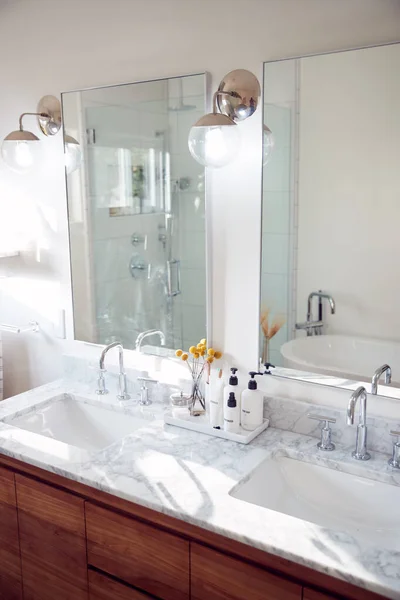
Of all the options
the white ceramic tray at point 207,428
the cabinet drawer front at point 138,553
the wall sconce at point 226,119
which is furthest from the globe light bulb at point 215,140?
the cabinet drawer front at point 138,553

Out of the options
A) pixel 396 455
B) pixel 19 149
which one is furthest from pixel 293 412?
pixel 19 149

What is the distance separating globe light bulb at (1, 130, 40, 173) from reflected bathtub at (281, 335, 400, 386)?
126 cm

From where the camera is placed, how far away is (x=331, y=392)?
1915 millimetres

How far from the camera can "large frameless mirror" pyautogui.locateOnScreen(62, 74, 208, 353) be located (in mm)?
2107

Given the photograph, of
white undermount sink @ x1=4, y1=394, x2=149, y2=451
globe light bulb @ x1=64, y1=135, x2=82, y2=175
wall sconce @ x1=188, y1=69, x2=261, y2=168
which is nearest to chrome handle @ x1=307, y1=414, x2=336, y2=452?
white undermount sink @ x1=4, y1=394, x2=149, y2=451

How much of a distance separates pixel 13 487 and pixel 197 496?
28.7 inches

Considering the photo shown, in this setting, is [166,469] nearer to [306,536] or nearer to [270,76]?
[306,536]

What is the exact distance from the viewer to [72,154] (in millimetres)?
2404

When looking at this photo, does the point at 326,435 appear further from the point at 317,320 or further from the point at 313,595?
the point at 313,595

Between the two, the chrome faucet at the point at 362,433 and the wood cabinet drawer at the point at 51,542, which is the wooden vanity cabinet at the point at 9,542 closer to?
the wood cabinet drawer at the point at 51,542

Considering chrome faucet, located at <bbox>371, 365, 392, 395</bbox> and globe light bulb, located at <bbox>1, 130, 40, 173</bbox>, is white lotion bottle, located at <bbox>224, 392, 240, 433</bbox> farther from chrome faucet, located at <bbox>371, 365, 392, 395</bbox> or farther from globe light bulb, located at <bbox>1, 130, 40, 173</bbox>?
globe light bulb, located at <bbox>1, 130, 40, 173</bbox>

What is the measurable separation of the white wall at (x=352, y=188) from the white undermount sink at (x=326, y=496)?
0.46m

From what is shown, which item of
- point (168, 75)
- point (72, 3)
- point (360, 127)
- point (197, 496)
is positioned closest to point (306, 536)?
point (197, 496)

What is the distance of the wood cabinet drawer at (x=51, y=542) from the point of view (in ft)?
5.88
